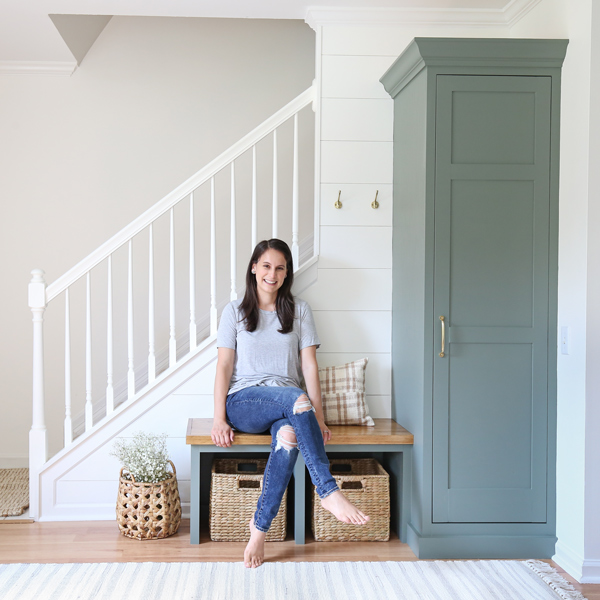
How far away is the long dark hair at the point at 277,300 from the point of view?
301 centimetres

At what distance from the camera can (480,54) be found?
8.91ft

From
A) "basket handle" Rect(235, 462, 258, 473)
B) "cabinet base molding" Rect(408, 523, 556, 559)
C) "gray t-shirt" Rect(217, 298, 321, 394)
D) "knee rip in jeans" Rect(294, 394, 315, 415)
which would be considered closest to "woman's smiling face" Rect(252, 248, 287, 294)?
"gray t-shirt" Rect(217, 298, 321, 394)

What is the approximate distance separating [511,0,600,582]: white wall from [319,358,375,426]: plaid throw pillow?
87 cm

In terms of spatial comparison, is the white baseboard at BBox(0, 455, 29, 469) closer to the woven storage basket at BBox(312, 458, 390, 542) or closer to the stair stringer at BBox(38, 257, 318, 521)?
the stair stringer at BBox(38, 257, 318, 521)

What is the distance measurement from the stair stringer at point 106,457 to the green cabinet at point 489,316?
848 millimetres

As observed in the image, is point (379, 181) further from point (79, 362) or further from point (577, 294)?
point (79, 362)

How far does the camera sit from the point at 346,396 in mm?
3100

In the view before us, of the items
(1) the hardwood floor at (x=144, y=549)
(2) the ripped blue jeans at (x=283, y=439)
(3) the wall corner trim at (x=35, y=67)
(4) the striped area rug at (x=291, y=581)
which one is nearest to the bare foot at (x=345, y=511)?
(2) the ripped blue jeans at (x=283, y=439)

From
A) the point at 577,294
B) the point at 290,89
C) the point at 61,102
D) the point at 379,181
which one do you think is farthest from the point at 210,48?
the point at 577,294

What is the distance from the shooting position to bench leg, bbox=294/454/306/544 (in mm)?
2887

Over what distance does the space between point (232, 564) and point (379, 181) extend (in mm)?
1911

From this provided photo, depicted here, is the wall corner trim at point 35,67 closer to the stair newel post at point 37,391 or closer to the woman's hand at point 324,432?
the stair newel post at point 37,391

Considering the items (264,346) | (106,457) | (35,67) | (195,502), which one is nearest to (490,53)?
(264,346)

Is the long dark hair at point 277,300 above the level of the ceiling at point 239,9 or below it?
below
